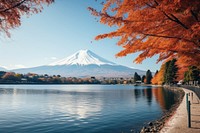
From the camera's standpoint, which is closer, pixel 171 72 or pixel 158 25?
pixel 158 25

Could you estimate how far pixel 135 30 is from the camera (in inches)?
300

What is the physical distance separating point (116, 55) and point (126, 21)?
1.67 m

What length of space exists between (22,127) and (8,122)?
3.04 metres

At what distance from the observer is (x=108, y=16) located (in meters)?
7.86

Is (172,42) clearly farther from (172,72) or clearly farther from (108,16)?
(172,72)

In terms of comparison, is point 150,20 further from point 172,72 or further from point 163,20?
point 172,72

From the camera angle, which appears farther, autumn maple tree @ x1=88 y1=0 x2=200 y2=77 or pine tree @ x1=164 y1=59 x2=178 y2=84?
pine tree @ x1=164 y1=59 x2=178 y2=84

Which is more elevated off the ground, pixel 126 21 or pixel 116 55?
pixel 126 21

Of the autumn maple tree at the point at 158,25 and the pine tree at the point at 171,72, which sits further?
the pine tree at the point at 171,72

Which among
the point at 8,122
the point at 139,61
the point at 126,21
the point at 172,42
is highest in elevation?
the point at 126,21

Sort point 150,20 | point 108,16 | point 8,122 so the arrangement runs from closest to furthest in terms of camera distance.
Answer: point 150,20
point 108,16
point 8,122

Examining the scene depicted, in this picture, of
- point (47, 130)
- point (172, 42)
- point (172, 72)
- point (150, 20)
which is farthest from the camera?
point (172, 72)

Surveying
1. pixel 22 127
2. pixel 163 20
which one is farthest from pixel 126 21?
pixel 22 127

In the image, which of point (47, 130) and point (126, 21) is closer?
point (126, 21)
